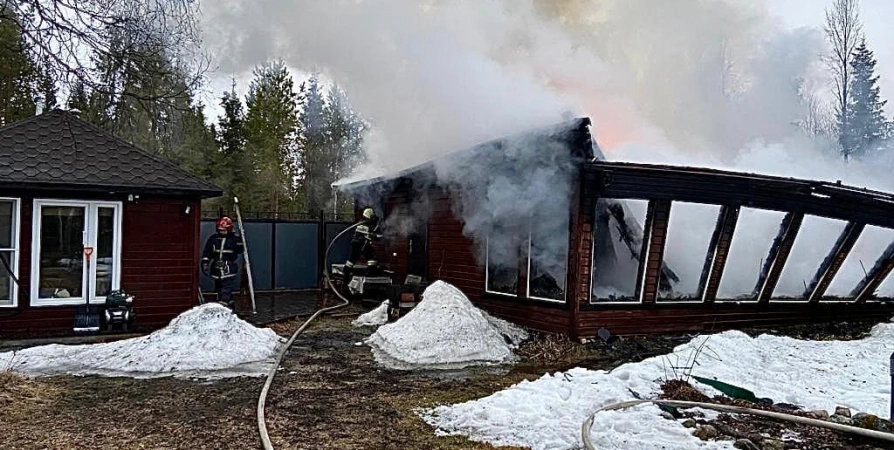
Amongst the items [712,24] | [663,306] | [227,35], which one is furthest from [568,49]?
[712,24]

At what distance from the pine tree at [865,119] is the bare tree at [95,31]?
23300 mm

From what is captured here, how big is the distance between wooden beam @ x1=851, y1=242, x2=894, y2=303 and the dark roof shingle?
9.84m

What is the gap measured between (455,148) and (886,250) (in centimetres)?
658

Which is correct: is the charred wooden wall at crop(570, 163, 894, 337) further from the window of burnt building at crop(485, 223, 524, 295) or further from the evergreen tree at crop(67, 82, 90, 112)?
the evergreen tree at crop(67, 82, 90, 112)

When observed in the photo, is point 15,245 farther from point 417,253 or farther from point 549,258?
point 549,258

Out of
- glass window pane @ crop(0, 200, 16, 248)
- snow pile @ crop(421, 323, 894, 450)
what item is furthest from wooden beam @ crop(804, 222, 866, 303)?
glass window pane @ crop(0, 200, 16, 248)

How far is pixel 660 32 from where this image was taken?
16.5 meters

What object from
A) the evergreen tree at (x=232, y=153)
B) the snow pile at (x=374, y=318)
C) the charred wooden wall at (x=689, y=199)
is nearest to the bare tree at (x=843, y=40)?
the charred wooden wall at (x=689, y=199)

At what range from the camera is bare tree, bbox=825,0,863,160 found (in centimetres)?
2166

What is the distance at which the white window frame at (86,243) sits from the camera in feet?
27.5

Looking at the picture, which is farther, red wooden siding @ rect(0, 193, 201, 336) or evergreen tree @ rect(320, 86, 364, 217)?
evergreen tree @ rect(320, 86, 364, 217)

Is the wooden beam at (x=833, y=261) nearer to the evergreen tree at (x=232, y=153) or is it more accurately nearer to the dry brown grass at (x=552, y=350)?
the dry brown grass at (x=552, y=350)

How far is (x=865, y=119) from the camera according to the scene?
2241 centimetres

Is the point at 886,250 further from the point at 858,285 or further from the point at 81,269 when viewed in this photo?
the point at 81,269
